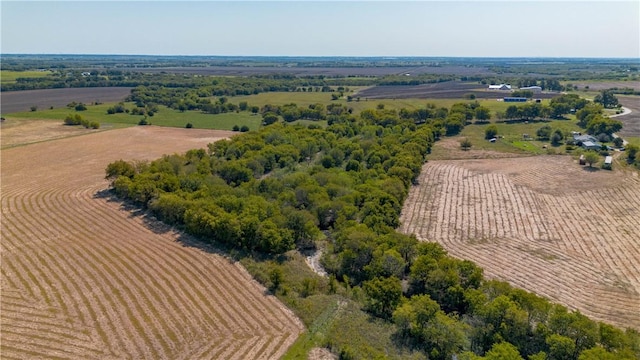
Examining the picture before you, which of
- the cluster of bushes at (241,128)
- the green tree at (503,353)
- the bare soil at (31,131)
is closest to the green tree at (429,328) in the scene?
the green tree at (503,353)

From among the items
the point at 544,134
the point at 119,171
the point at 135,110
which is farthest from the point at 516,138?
the point at 135,110

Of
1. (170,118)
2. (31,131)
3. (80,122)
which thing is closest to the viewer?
(31,131)

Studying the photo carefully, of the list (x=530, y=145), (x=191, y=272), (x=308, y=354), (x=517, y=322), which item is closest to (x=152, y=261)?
(x=191, y=272)

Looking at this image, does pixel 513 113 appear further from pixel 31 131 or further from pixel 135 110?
pixel 31 131

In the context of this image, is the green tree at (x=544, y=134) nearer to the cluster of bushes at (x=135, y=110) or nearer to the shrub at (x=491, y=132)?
the shrub at (x=491, y=132)

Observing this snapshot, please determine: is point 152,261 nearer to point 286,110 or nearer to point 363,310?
point 363,310

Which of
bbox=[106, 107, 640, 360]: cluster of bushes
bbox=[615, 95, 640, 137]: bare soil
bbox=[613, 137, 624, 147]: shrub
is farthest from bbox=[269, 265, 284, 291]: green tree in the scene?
bbox=[615, 95, 640, 137]: bare soil

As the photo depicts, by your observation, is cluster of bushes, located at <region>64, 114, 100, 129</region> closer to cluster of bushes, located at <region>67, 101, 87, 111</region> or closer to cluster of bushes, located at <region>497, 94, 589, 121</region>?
cluster of bushes, located at <region>67, 101, 87, 111</region>
